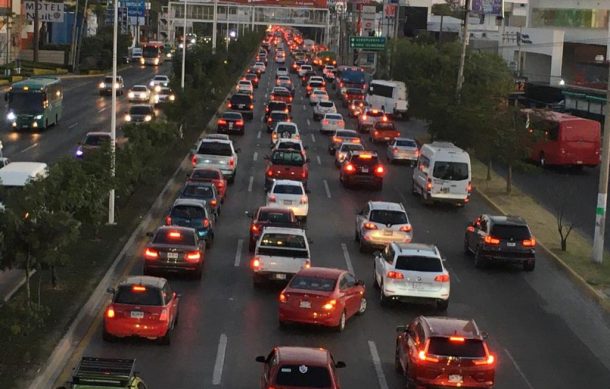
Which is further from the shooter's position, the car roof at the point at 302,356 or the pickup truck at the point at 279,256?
the pickup truck at the point at 279,256

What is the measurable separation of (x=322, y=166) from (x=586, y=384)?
119ft

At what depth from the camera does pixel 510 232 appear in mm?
34438

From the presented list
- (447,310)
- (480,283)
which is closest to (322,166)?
(480,283)

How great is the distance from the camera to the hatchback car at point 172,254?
29766 mm

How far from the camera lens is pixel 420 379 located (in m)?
20.2

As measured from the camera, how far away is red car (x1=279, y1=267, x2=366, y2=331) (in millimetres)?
25094

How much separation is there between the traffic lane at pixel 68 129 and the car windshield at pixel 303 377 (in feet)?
118

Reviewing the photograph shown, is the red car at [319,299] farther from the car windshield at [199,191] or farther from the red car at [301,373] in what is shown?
the car windshield at [199,191]

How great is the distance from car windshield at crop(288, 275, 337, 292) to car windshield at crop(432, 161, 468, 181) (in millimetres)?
20672

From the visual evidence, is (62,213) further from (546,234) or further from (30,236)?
(546,234)

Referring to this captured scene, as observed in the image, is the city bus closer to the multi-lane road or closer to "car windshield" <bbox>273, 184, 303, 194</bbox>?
the multi-lane road

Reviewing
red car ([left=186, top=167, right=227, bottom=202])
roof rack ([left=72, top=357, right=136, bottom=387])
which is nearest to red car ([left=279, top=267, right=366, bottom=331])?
roof rack ([left=72, top=357, right=136, bottom=387])

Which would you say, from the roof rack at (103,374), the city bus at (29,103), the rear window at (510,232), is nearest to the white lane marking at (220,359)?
the roof rack at (103,374)

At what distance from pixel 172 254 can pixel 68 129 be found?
40.1 meters
